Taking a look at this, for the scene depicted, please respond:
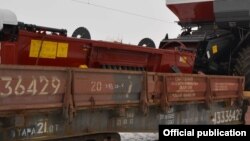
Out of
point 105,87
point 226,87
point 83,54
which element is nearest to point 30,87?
point 105,87

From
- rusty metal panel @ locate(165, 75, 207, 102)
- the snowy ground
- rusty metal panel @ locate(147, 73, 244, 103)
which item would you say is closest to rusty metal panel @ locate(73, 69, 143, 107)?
rusty metal panel @ locate(147, 73, 244, 103)

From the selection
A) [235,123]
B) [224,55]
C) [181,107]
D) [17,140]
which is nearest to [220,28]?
[224,55]

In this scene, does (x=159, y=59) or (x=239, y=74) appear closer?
(x=159, y=59)

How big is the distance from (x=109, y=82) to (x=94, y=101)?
1.01 feet

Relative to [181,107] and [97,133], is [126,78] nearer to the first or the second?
[97,133]

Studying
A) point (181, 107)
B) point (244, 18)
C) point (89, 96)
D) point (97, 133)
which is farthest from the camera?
point (244, 18)

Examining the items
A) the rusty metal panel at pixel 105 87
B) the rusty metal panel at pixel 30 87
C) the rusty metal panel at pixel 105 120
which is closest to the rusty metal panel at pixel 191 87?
the rusty metal panel at pixel 105 120

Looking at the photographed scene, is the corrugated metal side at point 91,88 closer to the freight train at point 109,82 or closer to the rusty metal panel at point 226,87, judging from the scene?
the freight train at point 109,82

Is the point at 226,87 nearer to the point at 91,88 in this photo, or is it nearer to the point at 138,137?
the point at 138,137

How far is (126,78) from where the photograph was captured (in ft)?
15.6

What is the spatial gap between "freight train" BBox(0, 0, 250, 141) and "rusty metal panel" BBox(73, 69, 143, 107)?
0.01 metres

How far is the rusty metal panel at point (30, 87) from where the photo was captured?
354 centimetres

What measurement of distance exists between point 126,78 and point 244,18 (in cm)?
392

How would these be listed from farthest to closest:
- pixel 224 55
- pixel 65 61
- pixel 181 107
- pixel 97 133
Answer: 1. pixel 224 55
2. pixel 181 107
3. pixel 65 61
4. pixel 97 133
